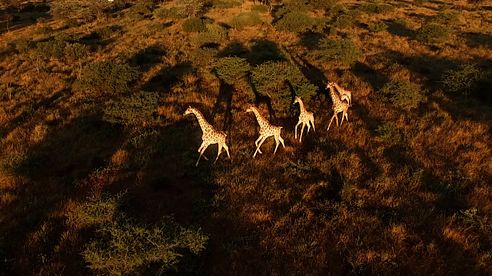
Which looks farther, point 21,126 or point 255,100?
point 255,100

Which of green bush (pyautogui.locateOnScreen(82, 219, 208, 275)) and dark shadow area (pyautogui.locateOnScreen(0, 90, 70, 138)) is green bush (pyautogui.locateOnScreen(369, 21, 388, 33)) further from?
green bush (pyautogui.locateOnScreen(82, 219, 208, 275))

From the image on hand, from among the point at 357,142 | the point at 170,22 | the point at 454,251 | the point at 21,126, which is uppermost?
the point at 454,251

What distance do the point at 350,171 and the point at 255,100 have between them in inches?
310

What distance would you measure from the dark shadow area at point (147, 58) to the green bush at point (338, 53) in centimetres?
1052

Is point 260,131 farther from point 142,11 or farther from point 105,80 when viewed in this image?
point 142,11

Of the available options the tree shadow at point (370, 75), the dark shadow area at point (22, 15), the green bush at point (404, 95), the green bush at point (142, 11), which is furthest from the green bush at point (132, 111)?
the dark shadow area at point (22, 15)

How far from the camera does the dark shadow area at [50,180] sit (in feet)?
33.3

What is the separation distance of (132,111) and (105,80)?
5.30m

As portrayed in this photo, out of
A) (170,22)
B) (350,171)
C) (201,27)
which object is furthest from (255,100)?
(170,22)

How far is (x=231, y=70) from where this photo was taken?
21.6m

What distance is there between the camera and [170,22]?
3859cm

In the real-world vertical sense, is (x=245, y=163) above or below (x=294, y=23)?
above

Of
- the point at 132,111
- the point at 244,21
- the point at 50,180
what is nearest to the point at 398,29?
the point at 244,21

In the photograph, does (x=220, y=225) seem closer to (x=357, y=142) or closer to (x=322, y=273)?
(x=322, y=273)
